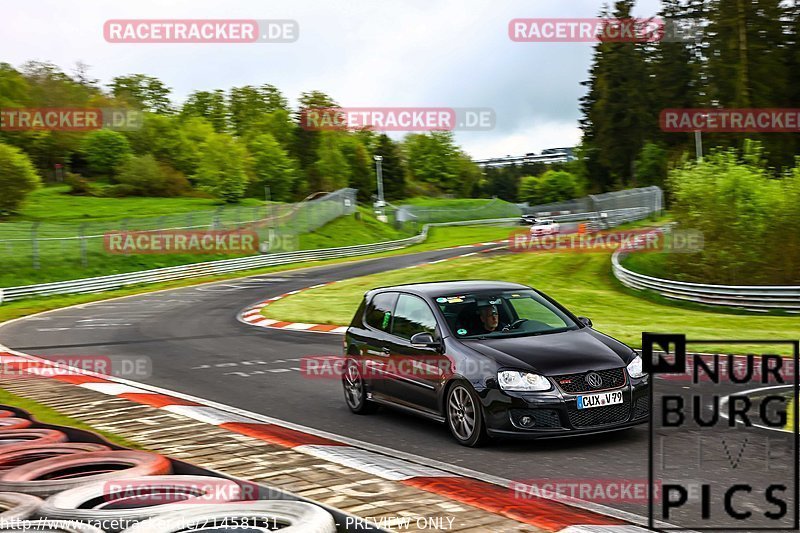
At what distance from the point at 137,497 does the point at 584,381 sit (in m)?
4.03

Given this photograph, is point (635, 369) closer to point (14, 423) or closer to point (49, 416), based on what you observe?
point (14, 423)

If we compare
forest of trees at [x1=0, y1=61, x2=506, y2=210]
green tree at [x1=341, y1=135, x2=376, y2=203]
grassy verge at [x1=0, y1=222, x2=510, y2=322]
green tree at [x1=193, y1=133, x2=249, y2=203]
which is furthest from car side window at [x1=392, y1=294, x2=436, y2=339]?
green tree at [x1=341, y1=135, x2=376, y2=203]

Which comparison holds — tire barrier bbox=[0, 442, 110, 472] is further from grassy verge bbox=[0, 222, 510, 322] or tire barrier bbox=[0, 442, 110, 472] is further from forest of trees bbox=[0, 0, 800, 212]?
forest of trees bbox=[0, 0, 800, 212]

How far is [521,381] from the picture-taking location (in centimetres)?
817

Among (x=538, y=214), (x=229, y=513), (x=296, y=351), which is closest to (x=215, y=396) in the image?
(x=296, y=351)

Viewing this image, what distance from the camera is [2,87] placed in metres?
93.2

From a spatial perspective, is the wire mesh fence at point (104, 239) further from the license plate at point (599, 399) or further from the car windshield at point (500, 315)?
the license plate at point (599, 399)

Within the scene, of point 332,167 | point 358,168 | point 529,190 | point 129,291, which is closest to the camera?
point 129,291

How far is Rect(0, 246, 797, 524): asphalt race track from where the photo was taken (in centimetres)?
745

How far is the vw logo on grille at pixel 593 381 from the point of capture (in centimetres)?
814

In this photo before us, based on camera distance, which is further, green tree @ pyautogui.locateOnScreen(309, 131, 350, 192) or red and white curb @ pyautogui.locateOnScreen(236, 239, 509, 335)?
green tree @ pyautogui.locateOnScreen(309, 131, 350, 192)

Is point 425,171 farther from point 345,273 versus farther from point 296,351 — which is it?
point 296,351

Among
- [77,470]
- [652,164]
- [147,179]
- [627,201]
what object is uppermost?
[652,164]

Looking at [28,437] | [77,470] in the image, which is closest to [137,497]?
[77,470]
